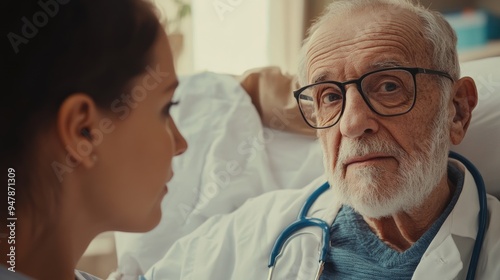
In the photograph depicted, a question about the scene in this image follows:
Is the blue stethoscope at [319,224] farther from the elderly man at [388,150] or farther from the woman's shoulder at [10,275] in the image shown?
the woman's shoulder at [10,275]

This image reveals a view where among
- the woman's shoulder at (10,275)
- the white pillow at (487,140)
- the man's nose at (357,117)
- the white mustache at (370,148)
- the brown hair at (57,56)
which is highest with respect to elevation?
the brown hair at (57,56)

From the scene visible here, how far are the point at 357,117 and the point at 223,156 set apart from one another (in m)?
0.48

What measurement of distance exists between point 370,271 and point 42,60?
2.16ft

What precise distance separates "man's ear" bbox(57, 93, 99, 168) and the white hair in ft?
2.01

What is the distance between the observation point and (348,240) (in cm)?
105

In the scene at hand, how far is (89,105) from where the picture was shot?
1.67ft

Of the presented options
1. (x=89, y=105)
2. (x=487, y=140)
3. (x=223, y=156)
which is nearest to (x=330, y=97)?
(x=487, y=140)

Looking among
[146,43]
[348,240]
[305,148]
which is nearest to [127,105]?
[146,43]

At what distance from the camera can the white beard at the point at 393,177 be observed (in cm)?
95

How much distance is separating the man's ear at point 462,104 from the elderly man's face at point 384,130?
0.03m

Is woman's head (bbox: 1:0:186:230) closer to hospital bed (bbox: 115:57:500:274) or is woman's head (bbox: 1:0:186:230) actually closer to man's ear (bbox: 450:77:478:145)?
man's ear (bbox: 450:77:478:145)

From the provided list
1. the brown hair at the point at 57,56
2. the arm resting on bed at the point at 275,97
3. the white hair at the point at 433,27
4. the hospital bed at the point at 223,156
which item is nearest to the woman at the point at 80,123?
the brown hair at the point at 57,56

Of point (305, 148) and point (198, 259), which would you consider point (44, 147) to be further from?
point (305, 148)

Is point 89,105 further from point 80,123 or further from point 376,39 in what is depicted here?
point 376,39
